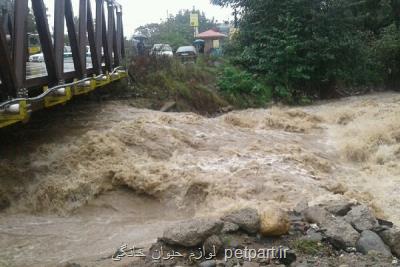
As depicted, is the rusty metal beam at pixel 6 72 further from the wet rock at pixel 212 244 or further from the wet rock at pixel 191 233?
the wet rock at pixel 212 244

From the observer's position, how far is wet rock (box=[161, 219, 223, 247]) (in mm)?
5492

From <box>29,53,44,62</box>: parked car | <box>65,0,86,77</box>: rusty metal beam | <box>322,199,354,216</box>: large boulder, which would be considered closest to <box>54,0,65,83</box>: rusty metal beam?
<box>65,0,86,77</box>: rusty metal beam

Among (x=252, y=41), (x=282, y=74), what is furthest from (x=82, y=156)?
(x=252, y=41)

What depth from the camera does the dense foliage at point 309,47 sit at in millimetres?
19656

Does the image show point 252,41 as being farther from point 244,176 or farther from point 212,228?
point 212,228

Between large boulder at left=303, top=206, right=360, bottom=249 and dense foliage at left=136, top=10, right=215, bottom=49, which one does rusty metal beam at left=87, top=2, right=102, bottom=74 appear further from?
dense foliage at left=136, top=10, right=215, bottom=49

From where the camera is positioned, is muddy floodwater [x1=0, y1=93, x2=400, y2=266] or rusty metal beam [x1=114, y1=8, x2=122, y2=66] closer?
muddy floodwater [x1=0, y1=93, x2=400, y2=266]

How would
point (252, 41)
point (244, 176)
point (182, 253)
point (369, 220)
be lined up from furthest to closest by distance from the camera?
point (252, 41), point (244, 176), point (369, 220), point (182, 253)

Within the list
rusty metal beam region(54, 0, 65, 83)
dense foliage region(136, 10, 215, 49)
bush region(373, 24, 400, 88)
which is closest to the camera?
rusty metal beam region(54, 0, 65, 83)

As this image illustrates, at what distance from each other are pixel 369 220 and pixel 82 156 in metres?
5.16

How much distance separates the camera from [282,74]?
19.9 meters

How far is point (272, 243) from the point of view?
19.2 feet

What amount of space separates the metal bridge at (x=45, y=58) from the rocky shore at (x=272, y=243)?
2612mm

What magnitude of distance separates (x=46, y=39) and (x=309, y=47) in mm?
13487
